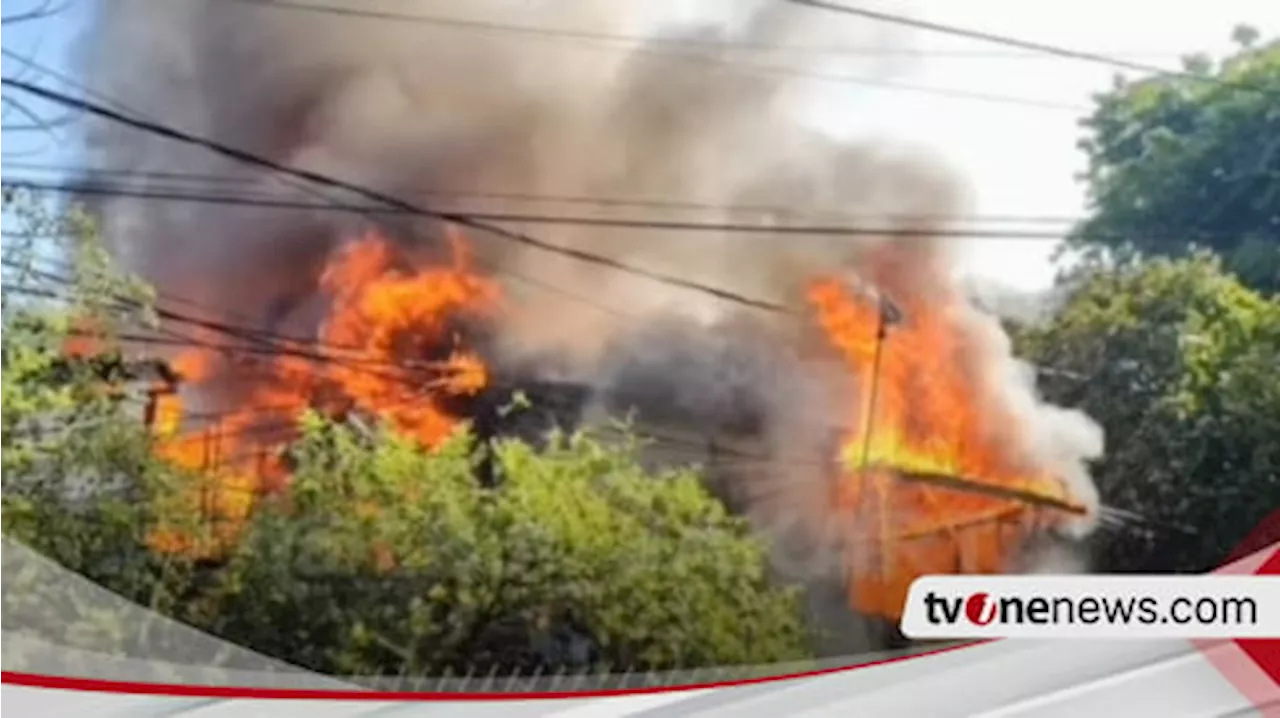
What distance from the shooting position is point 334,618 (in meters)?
0.93

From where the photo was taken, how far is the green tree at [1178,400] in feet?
3.07

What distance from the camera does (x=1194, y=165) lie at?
3.13 feet

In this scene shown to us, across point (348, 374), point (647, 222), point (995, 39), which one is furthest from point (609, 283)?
point (995, 39)

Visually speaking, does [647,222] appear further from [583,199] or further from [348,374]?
[348,374]

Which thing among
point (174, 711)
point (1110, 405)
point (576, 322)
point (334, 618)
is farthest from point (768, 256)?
point (174, 711)

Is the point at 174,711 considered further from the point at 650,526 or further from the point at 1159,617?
the point at 1159,617

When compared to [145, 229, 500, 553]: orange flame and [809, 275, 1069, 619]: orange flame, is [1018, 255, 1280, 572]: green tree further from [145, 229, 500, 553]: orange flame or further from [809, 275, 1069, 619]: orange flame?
[145, 229, 500, 553]: orange flame

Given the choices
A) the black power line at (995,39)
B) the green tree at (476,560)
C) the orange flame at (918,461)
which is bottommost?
the green tree at (476,560)

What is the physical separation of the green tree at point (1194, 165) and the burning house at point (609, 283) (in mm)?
96

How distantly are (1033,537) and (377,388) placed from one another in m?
0.40

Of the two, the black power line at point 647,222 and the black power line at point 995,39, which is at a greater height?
the black power line at point 995,39

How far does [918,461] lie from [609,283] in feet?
0.70

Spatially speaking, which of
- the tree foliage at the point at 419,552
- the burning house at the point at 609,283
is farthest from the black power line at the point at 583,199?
the tree foliage at the point at 419,552

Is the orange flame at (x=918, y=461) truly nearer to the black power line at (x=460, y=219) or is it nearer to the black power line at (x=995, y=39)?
the black power line at (x=460, y=219)
